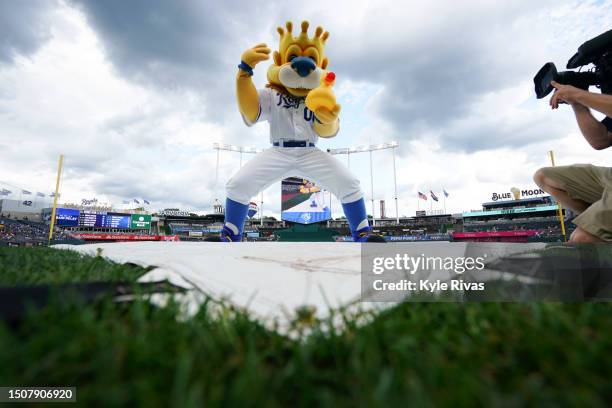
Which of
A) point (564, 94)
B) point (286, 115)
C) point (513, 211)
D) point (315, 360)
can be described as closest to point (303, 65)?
point (286, 115)

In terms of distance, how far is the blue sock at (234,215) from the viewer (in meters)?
2.90

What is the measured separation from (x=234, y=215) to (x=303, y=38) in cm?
182

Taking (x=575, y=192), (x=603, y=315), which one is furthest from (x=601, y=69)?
(x=603, y=315)

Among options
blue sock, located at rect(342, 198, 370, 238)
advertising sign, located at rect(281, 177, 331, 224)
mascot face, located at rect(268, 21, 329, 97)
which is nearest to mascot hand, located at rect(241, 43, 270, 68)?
mascot face, located at rect(268, 21, 329, 97)

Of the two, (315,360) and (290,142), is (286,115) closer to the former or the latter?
(290,142)

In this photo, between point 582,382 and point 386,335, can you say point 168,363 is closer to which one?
point 386,335

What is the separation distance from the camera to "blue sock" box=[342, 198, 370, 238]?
9.70 ft

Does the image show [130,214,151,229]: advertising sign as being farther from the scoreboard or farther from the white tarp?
the white tarp

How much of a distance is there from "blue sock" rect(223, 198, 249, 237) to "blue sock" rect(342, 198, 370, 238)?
40.5 inches

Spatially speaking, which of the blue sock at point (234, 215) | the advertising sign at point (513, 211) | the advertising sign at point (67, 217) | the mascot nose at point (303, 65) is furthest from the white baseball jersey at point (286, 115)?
the advertising sign at point (513, 211)

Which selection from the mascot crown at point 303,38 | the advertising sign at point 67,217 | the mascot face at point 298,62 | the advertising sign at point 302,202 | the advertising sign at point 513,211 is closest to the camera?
the mascot face at point 298,62

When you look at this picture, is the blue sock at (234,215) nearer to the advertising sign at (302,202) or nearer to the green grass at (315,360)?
the green grass at (315,360)

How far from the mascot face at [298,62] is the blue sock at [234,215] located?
1.22 m

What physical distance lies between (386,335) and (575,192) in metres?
1.72
